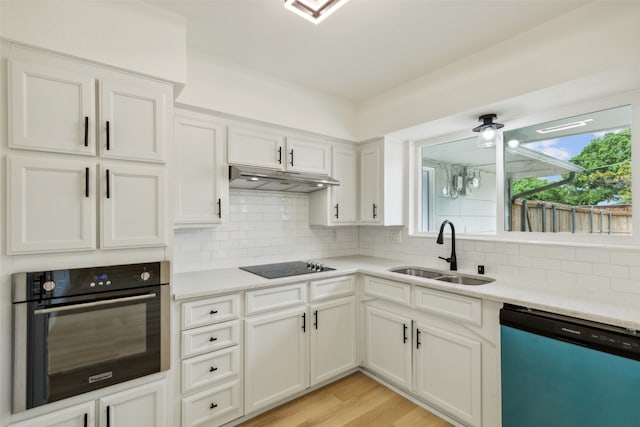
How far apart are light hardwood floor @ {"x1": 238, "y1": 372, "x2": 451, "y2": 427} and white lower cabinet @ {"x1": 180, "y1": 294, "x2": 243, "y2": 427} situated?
265mm

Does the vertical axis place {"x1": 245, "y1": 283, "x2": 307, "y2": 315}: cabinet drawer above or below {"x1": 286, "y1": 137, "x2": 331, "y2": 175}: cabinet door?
below

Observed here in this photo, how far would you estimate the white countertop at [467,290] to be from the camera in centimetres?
153

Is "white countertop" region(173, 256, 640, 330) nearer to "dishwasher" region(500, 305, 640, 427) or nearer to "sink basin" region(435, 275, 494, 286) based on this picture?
"dishwasher" region(500, 305, 640, 427)

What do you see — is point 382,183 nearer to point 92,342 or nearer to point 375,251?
point 375,251

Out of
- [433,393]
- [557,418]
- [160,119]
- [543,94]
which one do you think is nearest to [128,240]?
[160,119]

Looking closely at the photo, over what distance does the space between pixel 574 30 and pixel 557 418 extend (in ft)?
6.99

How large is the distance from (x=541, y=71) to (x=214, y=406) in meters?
2.95

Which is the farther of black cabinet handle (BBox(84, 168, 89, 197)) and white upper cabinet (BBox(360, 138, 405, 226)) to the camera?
white upper cabinet (BBox(360, 138, 405, 226))

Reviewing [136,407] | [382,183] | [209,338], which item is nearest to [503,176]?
[382,183]

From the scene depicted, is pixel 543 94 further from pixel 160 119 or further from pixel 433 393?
pixel 160 119

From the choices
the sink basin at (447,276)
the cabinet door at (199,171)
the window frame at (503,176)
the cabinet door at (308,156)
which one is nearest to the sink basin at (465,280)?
the sink basin at (447,276)

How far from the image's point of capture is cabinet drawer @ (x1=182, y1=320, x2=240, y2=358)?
1.88 metres

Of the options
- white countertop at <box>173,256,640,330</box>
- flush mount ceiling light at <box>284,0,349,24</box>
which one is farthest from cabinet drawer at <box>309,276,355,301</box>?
flush mount ceiling light at <box>284,0,349,24</box>

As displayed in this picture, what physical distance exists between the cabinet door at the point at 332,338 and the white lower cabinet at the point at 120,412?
44.2 inches
